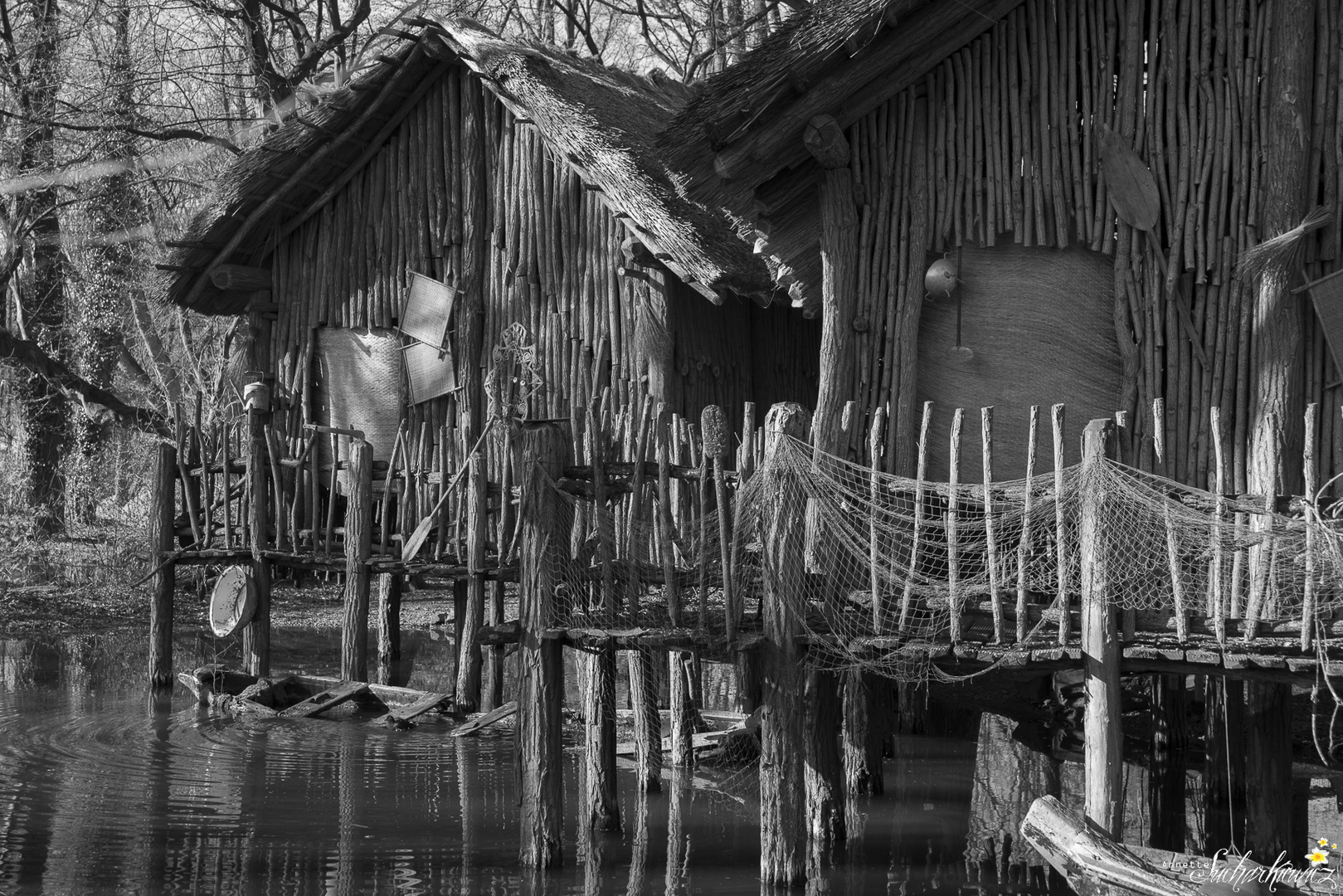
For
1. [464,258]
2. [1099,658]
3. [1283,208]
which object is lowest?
[1099,658]

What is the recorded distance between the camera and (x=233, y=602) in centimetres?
1445

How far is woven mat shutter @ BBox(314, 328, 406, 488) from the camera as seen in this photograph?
15.5 m

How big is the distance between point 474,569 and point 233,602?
11.0 feet

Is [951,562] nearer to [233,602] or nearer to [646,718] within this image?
[646,718]

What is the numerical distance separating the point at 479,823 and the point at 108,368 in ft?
57.2

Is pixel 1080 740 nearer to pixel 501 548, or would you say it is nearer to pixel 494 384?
pixel 501 548

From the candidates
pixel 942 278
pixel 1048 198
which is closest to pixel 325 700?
pixel 942 278

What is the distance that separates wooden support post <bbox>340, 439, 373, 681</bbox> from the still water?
0.89 m

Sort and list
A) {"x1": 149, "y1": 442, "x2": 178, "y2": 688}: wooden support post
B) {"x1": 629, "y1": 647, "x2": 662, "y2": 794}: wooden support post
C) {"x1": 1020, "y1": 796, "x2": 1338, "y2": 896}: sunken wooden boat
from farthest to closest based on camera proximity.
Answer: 1. {"x1": 149, "y1": 442, "x2": 178, "y2": 688}: wooden support post
2. {"x1": 629, "y1": 647, "x2": 662, "y2": 794}: wooden support post
3. {"x1": 1020, "y1": 796, "x2": 1338, "y2": 896}: sunken wooden boat

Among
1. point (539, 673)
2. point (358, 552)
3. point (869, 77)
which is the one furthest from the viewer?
point (358, 552)

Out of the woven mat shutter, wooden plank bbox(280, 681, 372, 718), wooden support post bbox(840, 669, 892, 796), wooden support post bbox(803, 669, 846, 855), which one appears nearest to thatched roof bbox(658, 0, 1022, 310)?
wooden support post bbox(840, 669, 892, 796)

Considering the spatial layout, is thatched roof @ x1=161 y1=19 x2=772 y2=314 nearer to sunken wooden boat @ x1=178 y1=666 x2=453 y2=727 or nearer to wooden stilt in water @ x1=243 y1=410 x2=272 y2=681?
wooden stilt in water @ x1=243 y1=410 x2=272 y2=681

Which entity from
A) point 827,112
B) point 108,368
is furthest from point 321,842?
point 108,368

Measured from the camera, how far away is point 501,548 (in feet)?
39.3
